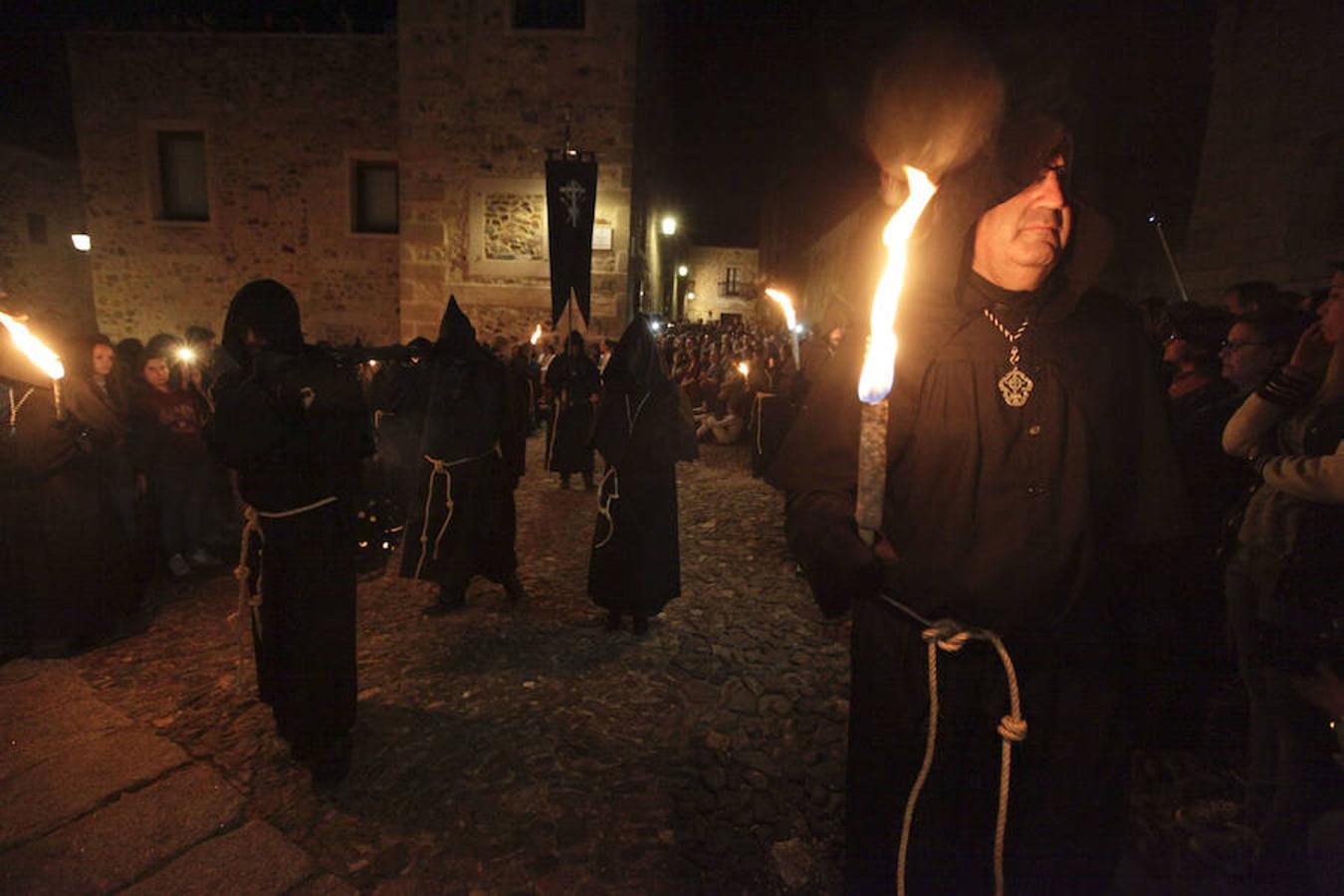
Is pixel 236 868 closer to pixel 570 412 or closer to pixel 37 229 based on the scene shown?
pixel 570 412

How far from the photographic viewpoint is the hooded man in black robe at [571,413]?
9.00m

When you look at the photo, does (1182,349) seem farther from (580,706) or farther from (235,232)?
(235,232)

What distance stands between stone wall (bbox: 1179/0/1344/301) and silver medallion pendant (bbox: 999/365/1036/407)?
876cm

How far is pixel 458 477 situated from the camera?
5027 mm

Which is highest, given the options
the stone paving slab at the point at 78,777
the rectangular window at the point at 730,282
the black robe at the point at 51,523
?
the rectangular window at the point at 730,282

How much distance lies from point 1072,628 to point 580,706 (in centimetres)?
290

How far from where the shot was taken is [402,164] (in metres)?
14.6

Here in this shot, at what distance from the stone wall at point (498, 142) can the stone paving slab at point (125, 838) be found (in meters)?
12.6

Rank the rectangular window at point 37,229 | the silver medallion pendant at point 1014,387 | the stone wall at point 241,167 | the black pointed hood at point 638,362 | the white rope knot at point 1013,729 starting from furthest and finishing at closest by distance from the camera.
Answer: the rectangular window at point 37,229 → the stone wall at point 241,167 → the black pointed hood at point 638,362 → the silver medallion pendant at point 1014,387 → the white rope knot at point 1013,729

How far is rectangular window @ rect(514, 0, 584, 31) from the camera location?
46.2ft

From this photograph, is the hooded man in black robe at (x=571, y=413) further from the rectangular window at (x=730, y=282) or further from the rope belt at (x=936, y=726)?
the rectangular window at (x=730, y=282)

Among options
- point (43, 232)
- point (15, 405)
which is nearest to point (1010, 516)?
point (15, 405)

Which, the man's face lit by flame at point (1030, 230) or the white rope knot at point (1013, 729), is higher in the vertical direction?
the man's face lit by flame at point (1030, 230)

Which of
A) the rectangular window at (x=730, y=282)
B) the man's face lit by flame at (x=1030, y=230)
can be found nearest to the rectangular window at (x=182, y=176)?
the man's face lit by flame at (x=1030, y=230)
